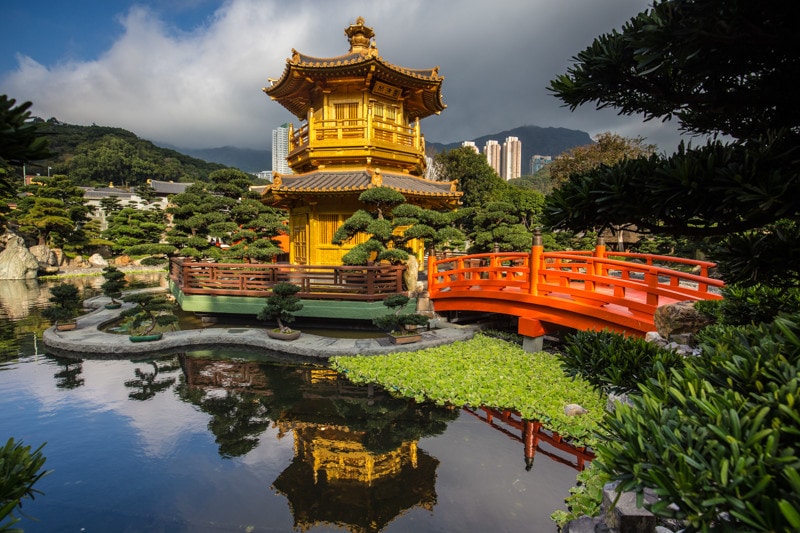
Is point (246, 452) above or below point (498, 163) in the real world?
below

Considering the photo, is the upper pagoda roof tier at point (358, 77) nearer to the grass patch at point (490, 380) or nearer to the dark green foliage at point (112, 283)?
the dark green foliage at point (112, 283)

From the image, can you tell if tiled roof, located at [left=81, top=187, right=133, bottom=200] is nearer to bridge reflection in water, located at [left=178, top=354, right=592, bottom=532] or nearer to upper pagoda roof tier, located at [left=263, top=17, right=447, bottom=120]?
upper pagoda roof tier, located at [left=263, top=17, right=447, bottom=120]

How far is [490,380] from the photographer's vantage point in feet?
24.5

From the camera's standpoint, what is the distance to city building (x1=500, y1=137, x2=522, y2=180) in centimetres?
15388

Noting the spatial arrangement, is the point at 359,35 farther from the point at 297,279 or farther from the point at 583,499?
the point at 583,499

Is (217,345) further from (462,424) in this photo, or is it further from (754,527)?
(754,527)

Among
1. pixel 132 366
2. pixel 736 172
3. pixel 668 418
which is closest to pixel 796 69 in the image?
pixel 736 172

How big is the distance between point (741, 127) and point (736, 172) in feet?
3.39

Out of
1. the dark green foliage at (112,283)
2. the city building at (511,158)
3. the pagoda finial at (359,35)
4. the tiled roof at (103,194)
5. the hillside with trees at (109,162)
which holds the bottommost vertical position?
the dark green foliage at (112,283)

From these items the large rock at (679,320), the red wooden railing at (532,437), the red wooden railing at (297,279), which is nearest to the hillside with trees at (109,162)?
the red wooden railing at (297,279)

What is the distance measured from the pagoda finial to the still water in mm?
14616

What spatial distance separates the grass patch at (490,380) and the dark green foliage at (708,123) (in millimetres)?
3448

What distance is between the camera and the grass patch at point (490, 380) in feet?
20.1

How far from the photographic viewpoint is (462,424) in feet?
20.1
